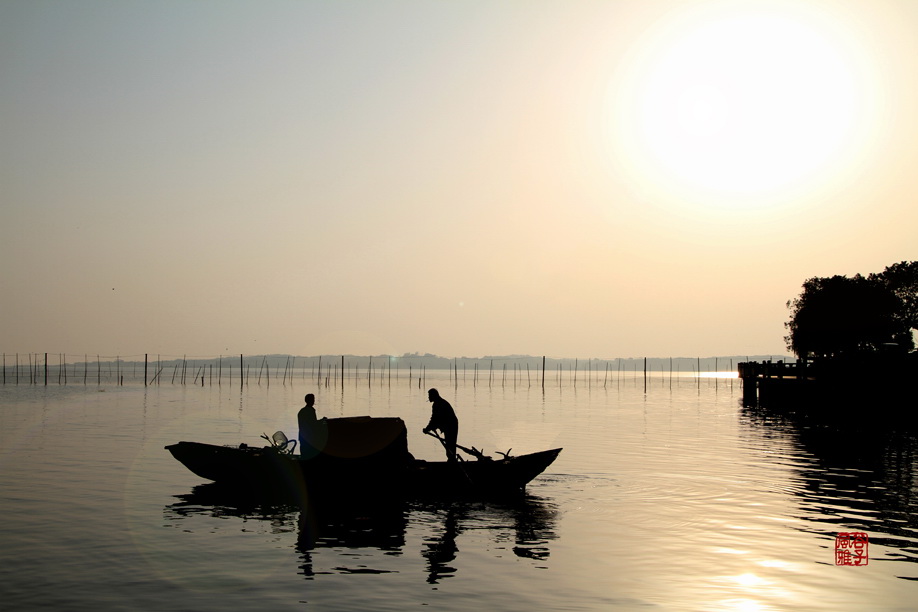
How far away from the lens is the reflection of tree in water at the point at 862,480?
57.1 ft

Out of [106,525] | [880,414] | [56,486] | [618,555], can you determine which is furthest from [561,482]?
[880,414]

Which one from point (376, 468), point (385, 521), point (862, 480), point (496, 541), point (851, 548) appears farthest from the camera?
point (862, 480)

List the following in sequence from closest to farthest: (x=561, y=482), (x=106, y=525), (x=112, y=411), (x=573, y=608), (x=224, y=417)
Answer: (x=573, y=608) < (x=106, y=525) < (x=561, y=482) < (x=224, y=417) < (x=112, y=411)

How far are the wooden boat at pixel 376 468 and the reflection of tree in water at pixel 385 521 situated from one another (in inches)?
23.9

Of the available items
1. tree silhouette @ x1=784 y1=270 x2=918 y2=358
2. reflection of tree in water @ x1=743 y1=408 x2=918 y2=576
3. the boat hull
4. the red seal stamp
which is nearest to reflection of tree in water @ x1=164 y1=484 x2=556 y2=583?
the boat hull

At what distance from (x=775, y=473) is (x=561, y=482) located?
7552 mm

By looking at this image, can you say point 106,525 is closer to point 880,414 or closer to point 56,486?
point 56,486

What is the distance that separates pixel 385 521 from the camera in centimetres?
1814

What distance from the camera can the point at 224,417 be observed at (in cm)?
5425

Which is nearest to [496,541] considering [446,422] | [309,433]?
[446,422]

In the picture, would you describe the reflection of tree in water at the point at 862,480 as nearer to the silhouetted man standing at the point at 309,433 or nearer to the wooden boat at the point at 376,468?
the wooden boat at the point at 376,468

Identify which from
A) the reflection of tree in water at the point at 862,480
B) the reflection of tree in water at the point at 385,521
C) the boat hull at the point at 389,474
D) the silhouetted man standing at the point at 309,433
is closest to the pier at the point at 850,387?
the reflection of tree in water at the point at 862,480

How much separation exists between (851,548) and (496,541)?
21.6 ft

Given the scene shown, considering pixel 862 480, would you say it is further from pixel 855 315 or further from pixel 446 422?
pixel 855 315
